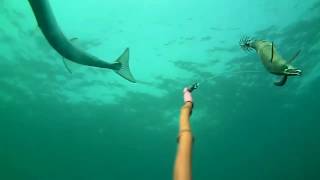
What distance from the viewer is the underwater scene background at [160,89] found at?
18938mm

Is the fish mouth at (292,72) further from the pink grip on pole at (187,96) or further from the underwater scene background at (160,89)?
the underwater scene background at (160,89)

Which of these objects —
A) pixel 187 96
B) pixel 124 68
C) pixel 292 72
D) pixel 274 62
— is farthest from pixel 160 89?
pixel 292 72

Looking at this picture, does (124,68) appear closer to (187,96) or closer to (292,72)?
(187,96)

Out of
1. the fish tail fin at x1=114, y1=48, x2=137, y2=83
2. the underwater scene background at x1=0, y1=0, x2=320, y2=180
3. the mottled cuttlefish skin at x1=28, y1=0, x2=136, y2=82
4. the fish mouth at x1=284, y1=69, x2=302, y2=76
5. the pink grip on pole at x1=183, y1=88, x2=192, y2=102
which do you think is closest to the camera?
the fish mouth at x1=284, y1=69, x2=302, y2=76

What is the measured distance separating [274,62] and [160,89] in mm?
26240

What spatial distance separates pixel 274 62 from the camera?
2.27 m

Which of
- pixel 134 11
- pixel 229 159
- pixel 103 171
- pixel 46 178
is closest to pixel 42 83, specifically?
pixel 134 11

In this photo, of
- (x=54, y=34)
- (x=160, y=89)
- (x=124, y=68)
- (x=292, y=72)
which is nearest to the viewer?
(x=292, y=72)

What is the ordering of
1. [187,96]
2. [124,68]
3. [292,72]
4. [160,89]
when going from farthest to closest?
[160,89], [124,68], [187,96], [292,72]

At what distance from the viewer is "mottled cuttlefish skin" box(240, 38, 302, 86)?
2.18m

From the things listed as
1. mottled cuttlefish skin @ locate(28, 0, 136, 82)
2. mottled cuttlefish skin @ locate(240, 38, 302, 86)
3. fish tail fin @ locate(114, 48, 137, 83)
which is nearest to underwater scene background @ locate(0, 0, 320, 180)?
fish tail fin @ locate(114, 48, 137, 83)

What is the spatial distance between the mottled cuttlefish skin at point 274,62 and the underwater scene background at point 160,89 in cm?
106

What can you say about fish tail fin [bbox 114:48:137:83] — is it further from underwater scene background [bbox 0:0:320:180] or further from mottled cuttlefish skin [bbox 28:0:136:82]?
mottled cuttlefish skin [bbox 28:0:136:82]

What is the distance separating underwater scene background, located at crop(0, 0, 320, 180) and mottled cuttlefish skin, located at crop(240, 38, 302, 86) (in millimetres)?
1060
